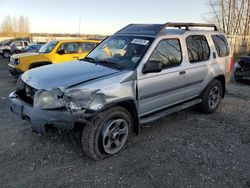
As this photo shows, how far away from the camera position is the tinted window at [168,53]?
414 centimetres

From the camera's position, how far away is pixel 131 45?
4270 millimetres

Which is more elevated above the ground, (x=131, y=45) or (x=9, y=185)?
(x=131, y=45)

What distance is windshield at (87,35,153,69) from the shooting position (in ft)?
13.0

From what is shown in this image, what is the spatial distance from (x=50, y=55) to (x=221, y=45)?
5806 mm

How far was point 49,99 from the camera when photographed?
10.7 ft

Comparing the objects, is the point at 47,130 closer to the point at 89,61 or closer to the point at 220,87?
the point at 89,61

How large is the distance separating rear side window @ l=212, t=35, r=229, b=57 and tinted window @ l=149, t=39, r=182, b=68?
56.1 inches

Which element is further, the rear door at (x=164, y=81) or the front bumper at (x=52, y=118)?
the rear door at (x=164, y=81)

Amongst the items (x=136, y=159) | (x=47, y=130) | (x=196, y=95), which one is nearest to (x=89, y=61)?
(x=47, y=130)

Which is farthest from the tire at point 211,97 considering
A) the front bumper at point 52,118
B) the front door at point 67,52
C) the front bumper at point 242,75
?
the front door at point 67,52

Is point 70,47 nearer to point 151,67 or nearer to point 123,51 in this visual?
point 123,51

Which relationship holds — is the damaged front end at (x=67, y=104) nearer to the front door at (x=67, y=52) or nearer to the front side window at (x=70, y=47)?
the front door at (x=67, y=52)

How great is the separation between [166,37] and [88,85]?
1792mm

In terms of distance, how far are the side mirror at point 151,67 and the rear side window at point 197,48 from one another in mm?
1189
